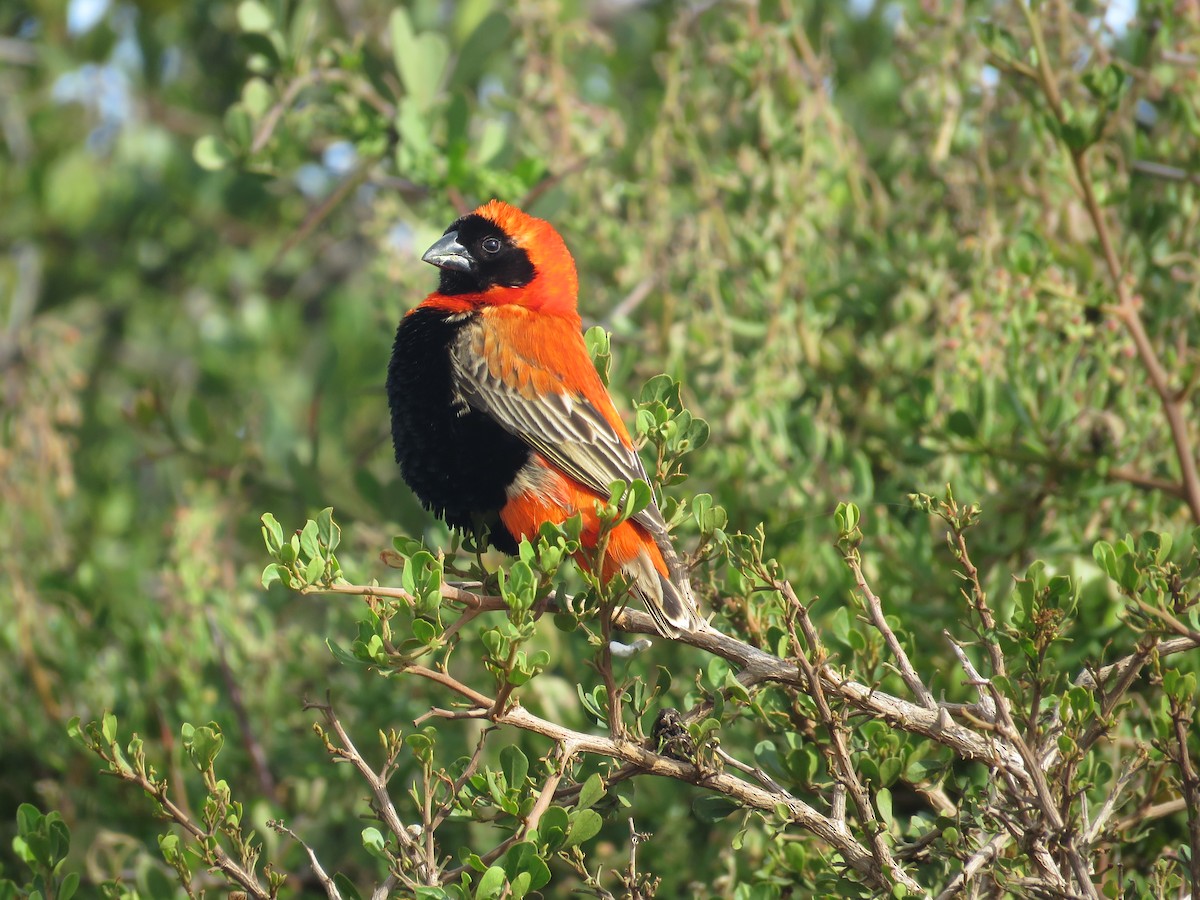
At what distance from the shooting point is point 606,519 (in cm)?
216

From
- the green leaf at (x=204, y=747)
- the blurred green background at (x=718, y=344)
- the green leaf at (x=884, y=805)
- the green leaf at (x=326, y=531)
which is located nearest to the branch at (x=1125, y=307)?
the blurred green background at (x=718, y=344)

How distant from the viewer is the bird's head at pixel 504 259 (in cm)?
377

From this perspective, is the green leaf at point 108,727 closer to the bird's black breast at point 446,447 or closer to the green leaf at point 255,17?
the bird's black breast at point 446,447

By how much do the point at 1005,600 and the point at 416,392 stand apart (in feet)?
5.17

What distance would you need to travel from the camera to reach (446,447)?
10.8ft

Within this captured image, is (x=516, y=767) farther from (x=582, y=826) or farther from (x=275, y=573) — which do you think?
(x=275, y=573)

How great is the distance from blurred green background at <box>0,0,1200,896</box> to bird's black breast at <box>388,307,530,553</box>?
521 mm

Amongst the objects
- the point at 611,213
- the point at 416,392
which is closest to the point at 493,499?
the point at 416,392

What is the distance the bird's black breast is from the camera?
3.25 m

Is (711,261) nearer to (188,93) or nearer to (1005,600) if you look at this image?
(1005,600)

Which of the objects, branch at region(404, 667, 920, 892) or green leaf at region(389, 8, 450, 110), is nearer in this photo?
branch at region(404, 667, 920, 892)

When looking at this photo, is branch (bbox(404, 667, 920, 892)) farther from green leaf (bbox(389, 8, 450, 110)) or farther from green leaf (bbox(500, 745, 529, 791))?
green leaf (bbox(389, 8, 450, 110))

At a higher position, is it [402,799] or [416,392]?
[416,392]

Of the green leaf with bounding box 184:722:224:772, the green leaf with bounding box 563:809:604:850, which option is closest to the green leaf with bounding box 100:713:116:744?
the green leaf with bounding box 184:722:224:772
